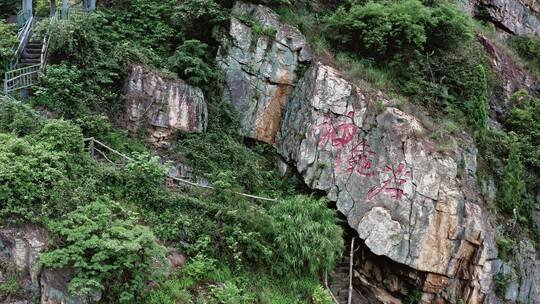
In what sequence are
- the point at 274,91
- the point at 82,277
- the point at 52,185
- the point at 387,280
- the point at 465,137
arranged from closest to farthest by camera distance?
the point at 82,277 < the point at 52,185 < the point at 387,280 < the point at 465,137 < the point at 274,91

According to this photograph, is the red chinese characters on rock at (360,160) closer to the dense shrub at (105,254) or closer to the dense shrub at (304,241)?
the dense shrub at (304,241)

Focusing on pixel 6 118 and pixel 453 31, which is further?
pixel 453 31

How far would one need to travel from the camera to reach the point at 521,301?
38.9 feet

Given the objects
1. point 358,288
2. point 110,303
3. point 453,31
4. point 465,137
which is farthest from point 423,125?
point 110,303

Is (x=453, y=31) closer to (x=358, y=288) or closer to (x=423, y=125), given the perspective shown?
(x=423, y=125)

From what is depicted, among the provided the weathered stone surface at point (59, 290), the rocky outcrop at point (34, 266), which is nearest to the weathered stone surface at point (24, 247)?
the rocky outcrop at point (34, 266)

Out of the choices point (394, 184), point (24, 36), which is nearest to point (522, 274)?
point (394, 184)

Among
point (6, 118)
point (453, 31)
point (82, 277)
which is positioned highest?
point (453, 31)

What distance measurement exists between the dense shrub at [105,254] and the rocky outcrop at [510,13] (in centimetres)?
1690

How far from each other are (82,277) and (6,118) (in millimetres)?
4616

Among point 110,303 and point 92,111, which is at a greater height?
point 92,111

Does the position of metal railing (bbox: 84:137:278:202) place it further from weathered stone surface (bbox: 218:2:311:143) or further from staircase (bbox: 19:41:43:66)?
staircase (bbox: 19:41:43:66)

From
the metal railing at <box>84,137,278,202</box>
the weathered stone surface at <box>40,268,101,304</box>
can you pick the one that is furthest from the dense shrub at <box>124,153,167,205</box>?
the weathered stone surface at <box>40,268,101,304</box>

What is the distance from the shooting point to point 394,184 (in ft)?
36.3
